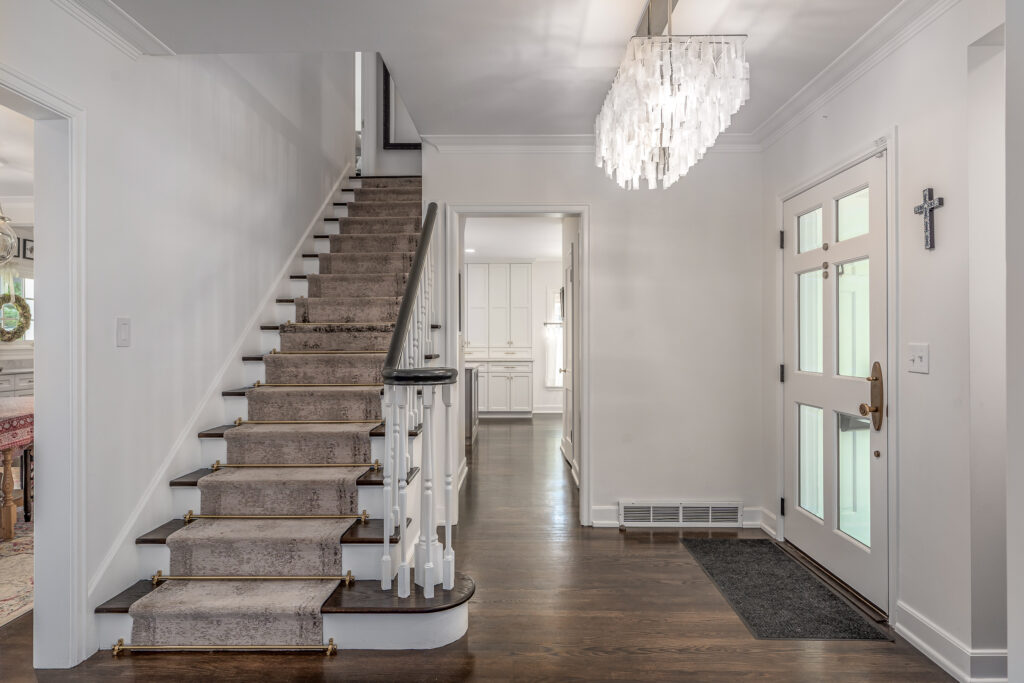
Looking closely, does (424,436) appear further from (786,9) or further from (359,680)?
(786,9)

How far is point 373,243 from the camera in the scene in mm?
4648

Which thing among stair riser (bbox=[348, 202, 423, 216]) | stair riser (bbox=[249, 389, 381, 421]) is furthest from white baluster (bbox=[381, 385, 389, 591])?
stair riser (bbox=[348, 202, 423, 216])

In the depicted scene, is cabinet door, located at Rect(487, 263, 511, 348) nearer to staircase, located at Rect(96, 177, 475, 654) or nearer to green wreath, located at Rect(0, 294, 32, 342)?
staircase, located at Rect(96, 177, 475, 654)

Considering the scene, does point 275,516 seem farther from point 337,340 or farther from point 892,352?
point 892,352

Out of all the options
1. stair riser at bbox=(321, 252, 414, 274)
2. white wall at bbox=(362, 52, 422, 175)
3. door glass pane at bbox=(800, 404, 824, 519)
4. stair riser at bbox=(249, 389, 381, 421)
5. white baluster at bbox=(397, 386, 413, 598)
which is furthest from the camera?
white wall at bbox=(362, 52, 422, 175)

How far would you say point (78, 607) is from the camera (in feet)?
7.14

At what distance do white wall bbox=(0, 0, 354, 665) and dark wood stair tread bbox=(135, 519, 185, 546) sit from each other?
0.16 feet

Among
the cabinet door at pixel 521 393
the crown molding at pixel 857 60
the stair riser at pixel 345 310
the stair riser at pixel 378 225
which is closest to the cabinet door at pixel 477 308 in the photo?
the cabinet door at pixel 521 393

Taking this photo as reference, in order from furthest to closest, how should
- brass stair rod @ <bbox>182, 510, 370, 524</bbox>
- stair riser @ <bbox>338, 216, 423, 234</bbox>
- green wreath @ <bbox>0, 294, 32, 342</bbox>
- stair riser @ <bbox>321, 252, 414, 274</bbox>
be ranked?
green wreath @ <bbox>0, 294, 32, 342</bbox>
stair riser @ <bbox>338, 216, 423, 234</bbox>
stair riser @ <bbox>321, 252, 414, 274</bbox>
brass stair rod @ <bbox>182, 510, 370, 524</bbox>

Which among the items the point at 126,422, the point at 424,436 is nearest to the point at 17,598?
the point at 126,422

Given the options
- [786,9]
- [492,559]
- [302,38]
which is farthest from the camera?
[492,559]

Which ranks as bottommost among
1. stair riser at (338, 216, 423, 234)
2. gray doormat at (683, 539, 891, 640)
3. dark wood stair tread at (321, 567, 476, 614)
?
gray doormat at (683, 539, 891, 640)

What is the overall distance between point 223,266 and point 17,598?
6.09ft

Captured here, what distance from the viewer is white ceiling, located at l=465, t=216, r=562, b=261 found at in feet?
19.9
